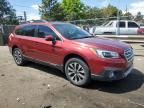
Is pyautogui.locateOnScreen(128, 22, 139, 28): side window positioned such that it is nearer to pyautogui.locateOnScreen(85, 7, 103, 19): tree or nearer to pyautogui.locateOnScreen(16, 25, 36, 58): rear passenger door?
pyautogui.locateOnScreen(16, 25, 36, 58): rear passenger door

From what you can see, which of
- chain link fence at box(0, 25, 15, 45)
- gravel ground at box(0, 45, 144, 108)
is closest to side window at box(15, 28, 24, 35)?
gravel ground at box(0, 45, 144, 108)

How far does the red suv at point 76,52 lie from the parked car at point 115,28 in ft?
37.8

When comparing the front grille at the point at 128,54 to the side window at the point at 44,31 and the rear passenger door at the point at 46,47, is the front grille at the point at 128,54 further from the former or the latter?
the side window at the point at 44,31

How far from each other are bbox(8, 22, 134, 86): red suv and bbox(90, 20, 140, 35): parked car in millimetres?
11509

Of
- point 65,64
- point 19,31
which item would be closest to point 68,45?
point 65,64

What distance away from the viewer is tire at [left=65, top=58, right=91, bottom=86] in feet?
21.7

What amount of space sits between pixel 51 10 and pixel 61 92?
4645cm

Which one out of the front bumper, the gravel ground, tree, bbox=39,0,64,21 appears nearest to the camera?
the gravel ground

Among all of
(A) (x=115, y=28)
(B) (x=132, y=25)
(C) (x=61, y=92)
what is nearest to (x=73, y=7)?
(B) (x=132, y=25)

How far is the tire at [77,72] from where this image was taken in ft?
21.7

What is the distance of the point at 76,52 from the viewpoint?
264 inches

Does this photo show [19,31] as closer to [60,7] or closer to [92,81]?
[92,81]

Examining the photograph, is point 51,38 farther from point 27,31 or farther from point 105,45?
point 27,31

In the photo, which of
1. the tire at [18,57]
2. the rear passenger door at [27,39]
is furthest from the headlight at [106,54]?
the tire at [18,57]
